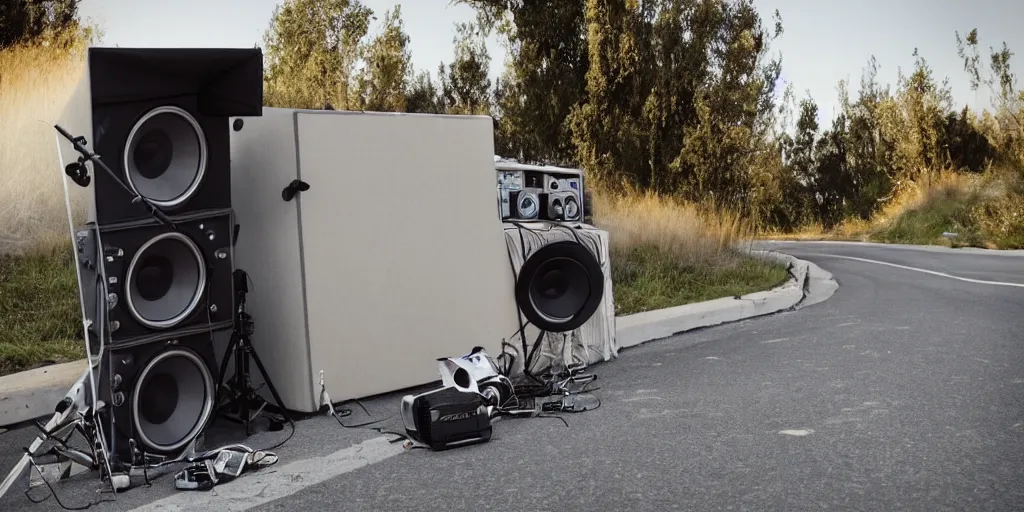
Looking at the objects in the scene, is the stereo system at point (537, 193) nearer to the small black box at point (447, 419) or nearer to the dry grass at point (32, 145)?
the small black box at point (447, 419)

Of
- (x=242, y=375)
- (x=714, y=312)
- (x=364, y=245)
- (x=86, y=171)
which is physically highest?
(x=86, y=171)

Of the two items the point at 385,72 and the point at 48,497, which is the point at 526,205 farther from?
the point at 385,72

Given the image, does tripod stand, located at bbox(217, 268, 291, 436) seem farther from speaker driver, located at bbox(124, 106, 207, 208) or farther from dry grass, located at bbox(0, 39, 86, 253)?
dry grass, located at bbox(0, 39, 86, 253)

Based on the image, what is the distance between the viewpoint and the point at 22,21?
13008mm

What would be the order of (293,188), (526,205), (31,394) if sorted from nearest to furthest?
(293,188)
(31,394)
(526,205)

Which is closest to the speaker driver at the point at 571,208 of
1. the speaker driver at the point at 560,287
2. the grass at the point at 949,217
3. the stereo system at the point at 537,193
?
the stereo system at the point at 537,193

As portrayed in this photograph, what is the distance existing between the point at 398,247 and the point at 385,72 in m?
13.0

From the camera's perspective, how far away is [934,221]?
23.3 metres

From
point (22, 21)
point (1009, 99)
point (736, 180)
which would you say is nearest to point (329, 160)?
point (22, 21)

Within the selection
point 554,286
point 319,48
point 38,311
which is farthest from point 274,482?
point 319,48

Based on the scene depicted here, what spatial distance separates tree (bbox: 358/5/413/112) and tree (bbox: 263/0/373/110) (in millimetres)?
281

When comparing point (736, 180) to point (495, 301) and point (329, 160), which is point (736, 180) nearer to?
point (495, 301)

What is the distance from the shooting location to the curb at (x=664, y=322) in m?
5.48

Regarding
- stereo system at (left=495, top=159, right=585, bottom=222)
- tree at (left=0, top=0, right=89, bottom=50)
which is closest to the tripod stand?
stereo system at (left=495, top=159, right=585, bottom=222)
